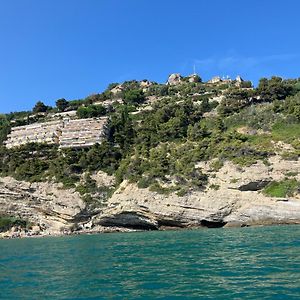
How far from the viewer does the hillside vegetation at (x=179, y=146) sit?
5672cm

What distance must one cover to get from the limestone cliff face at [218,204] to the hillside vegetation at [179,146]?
51.2 inches

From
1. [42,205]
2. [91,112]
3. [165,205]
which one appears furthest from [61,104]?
[165,205]

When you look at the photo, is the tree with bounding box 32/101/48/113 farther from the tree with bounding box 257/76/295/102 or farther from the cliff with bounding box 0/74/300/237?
the tree with bounding box 257/76/295/102

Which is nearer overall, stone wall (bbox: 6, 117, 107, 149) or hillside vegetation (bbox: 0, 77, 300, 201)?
hillside vegetation (bbox: 0, 77, 300, 201)

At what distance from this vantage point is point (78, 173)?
6456cm

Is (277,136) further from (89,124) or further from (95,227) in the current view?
(89,124)

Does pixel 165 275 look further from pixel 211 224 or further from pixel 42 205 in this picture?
pixel 42 205

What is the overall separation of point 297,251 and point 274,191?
30665 mm

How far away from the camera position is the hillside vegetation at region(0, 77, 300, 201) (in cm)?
5672

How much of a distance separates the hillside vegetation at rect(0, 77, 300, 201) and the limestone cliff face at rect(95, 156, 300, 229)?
1300 mm

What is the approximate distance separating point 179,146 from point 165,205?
13122 millimetres

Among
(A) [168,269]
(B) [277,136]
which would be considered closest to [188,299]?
(A) [168,269]

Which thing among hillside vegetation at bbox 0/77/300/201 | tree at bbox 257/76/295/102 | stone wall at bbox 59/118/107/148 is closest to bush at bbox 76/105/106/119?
hillside vegetation at bbox 0/77/300/201

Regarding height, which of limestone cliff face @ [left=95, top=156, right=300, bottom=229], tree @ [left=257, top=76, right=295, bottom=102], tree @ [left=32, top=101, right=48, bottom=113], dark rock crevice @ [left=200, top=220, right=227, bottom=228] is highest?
tree @ [left=32, top=101, right=48, bottom=113]
